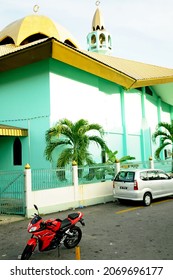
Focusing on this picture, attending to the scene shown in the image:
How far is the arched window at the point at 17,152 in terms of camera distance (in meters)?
14.1

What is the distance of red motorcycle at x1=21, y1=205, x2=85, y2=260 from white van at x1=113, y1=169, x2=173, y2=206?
4.87 meters

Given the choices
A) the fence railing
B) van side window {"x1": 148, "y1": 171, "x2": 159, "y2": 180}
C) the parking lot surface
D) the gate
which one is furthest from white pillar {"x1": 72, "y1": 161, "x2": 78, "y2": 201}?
van side window {"x1": 148, "y1": 171, "x2": 159, "y2": 180}

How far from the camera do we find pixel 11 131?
12.3 metres

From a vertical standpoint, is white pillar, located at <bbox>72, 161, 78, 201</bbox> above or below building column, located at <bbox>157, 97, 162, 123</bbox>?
below

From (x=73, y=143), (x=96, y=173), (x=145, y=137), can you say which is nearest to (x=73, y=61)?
(x=73, y=143)

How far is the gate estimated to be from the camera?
8.94 m

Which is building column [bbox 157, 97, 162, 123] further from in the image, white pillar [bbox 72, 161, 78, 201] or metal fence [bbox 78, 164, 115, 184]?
white pillar [bbox 72, 161, 78, 201]

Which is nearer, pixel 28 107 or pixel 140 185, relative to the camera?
pixel 140 185

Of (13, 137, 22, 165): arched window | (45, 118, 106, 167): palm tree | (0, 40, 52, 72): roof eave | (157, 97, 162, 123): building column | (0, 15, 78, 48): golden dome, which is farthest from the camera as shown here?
(157, 97, 162, 123): building column

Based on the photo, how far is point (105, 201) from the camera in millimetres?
11406

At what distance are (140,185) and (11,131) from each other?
645 cm

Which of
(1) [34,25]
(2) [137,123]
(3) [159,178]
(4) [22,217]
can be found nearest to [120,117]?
(2) [137,123]

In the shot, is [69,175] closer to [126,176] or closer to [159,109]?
[126,176]

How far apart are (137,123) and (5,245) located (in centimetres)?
1651
